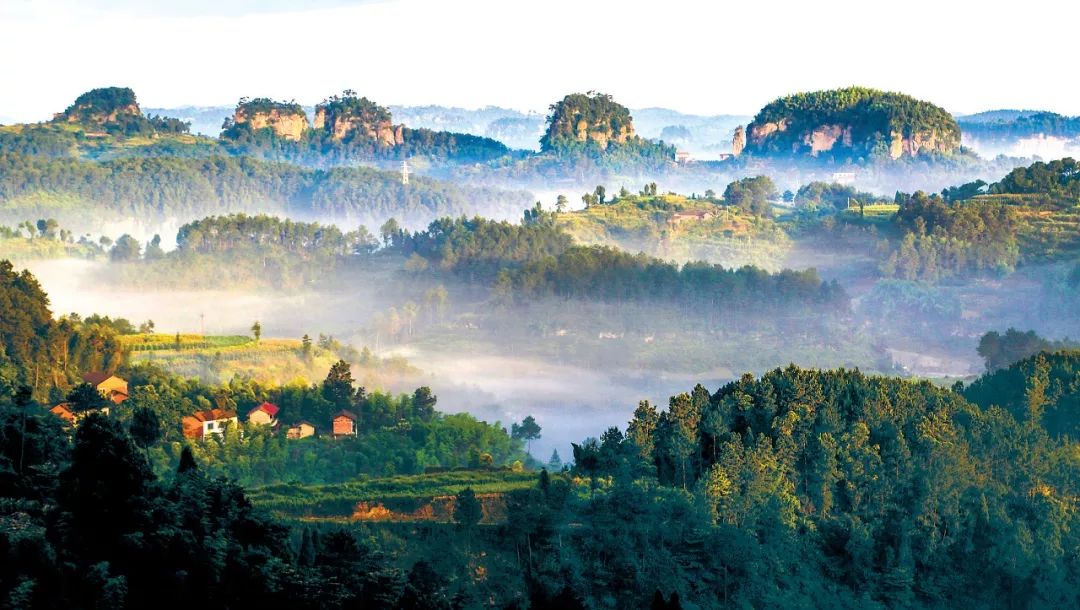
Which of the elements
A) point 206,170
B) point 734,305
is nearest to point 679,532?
point 734,305

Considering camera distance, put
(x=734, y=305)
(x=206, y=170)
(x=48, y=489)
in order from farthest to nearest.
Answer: (x=206, y=170) < (x=734, y=305) < (x=48, y=489)

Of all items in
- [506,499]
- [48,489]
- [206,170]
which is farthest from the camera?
[206,170]

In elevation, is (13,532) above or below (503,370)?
above

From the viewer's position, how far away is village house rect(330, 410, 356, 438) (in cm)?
5119

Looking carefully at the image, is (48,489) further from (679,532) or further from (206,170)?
(206,170)

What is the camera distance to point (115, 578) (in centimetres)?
2284

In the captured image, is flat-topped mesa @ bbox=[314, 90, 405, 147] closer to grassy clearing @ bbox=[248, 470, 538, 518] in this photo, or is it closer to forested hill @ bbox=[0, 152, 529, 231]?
forested hill @ bbox=[0, 152, 529, 231]

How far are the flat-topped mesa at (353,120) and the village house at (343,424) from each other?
124 meters

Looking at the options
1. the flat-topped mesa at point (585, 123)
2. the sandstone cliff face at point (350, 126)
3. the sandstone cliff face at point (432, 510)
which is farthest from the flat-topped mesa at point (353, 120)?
the sandstone cliff face at point (432, 510)

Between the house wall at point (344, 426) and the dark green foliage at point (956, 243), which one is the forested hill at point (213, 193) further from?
the house wall at point (344, 426)

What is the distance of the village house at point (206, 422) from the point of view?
48812 mm

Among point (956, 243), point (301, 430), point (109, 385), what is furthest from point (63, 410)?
point (956, 243)

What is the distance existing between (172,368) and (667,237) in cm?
6177

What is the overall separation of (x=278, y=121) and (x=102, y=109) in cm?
2054
